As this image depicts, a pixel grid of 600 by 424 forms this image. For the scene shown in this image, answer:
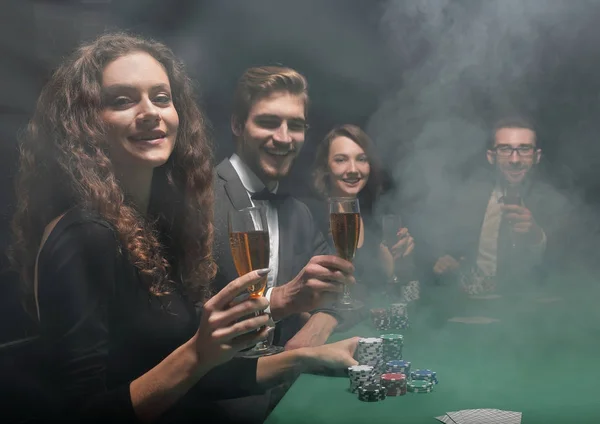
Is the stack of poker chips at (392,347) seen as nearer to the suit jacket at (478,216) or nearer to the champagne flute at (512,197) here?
the suit jacket at (478,216)

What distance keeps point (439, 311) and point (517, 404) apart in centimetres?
58

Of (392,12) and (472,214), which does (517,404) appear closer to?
(472,214)

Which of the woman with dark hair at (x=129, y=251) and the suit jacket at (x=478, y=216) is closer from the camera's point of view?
the woman with dark hair at (x=129, y=251)

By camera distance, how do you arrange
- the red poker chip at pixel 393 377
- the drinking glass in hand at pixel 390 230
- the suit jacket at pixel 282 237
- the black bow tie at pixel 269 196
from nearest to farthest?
A: 1. the red poker chip at pixel 393 377
2. the suit jacket at pixel 282 237
3. the black bow tie at pixel 269 196
4. the drinking glass in hand at pixel 390 230

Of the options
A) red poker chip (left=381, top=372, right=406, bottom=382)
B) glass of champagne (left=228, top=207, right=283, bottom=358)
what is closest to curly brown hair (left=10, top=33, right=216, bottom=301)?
glass of champagne (left=228, top=207, right=283, bottom=358)

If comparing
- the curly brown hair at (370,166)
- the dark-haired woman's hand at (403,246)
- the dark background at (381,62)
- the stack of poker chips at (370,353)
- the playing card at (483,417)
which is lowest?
the playing card at (483,417)

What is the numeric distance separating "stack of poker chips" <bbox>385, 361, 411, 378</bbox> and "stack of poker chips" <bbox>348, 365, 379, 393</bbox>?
0.25 ft

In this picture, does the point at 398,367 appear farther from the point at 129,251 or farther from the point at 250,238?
the point at 129,251

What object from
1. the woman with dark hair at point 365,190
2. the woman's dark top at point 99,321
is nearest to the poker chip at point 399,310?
the woman with dark hair at point 365,190

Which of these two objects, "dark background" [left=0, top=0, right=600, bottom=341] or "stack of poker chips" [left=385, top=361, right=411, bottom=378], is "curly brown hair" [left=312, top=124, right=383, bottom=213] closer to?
"dark background" [left=0, top=0, right=600, bottom=341]

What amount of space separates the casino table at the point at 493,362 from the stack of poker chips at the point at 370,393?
0.7 inches

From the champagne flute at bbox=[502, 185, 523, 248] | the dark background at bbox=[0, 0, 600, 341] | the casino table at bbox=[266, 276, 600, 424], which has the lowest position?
the casino table at bbox=[266, 276, 600, 424]

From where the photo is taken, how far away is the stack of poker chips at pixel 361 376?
6.04 ft

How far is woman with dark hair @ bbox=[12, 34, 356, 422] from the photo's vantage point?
70.8 inches
